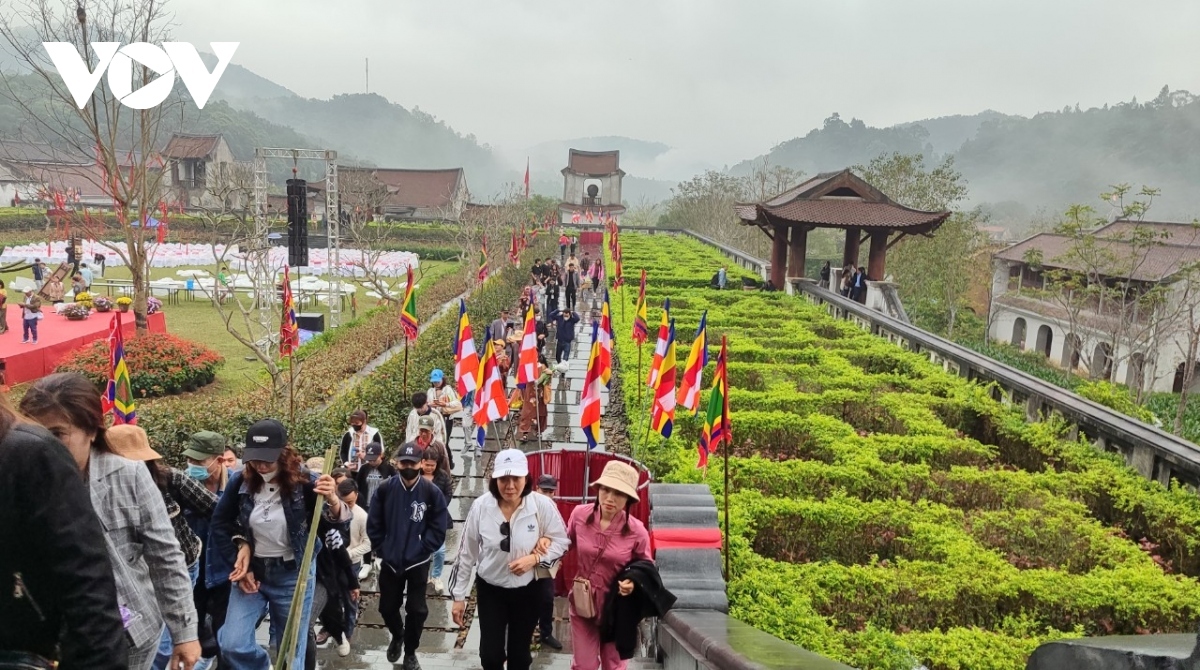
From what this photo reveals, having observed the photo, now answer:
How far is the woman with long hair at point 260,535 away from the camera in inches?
159

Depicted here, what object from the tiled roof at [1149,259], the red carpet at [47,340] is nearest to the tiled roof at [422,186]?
the tiled roof at [1149,259]

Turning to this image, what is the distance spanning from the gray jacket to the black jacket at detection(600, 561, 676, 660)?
6.28 ft

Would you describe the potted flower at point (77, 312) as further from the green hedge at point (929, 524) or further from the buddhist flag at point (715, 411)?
the buddhist flag at point (715, 411)

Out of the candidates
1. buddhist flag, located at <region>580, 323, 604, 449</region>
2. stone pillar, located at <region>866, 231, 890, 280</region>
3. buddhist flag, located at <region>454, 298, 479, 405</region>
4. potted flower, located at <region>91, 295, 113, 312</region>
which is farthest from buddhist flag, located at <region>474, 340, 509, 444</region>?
potted flower, located at <region>91, 295, 113, 312</region>

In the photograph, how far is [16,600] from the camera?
193 centimetres

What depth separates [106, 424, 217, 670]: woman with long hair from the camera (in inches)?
139

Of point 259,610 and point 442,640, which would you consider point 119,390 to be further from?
point 259,610

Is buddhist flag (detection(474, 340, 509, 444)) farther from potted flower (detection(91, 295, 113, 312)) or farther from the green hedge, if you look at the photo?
potted flower (detection(91, 295, 113, 312))

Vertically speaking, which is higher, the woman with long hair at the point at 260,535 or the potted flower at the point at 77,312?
the woman with long hair at the point at 260,535

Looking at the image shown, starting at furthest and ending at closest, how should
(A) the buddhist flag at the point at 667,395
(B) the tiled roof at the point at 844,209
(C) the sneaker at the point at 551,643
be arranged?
(B) the tiled roof at the point at 844,209 → (A) the buddhist flag at the point at 667,395 → (C) the sneaker at the point at 551,643

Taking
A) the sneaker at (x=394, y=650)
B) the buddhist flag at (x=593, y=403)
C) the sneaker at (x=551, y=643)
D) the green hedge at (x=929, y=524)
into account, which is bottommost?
the sneaker at (x=551, y=643)

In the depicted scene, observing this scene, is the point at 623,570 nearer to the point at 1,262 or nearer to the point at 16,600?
the point at 16,600

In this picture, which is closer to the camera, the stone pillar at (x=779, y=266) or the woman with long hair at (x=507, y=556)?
the woman with long hair at (x=507, y=556)

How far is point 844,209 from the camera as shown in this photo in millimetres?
18984
